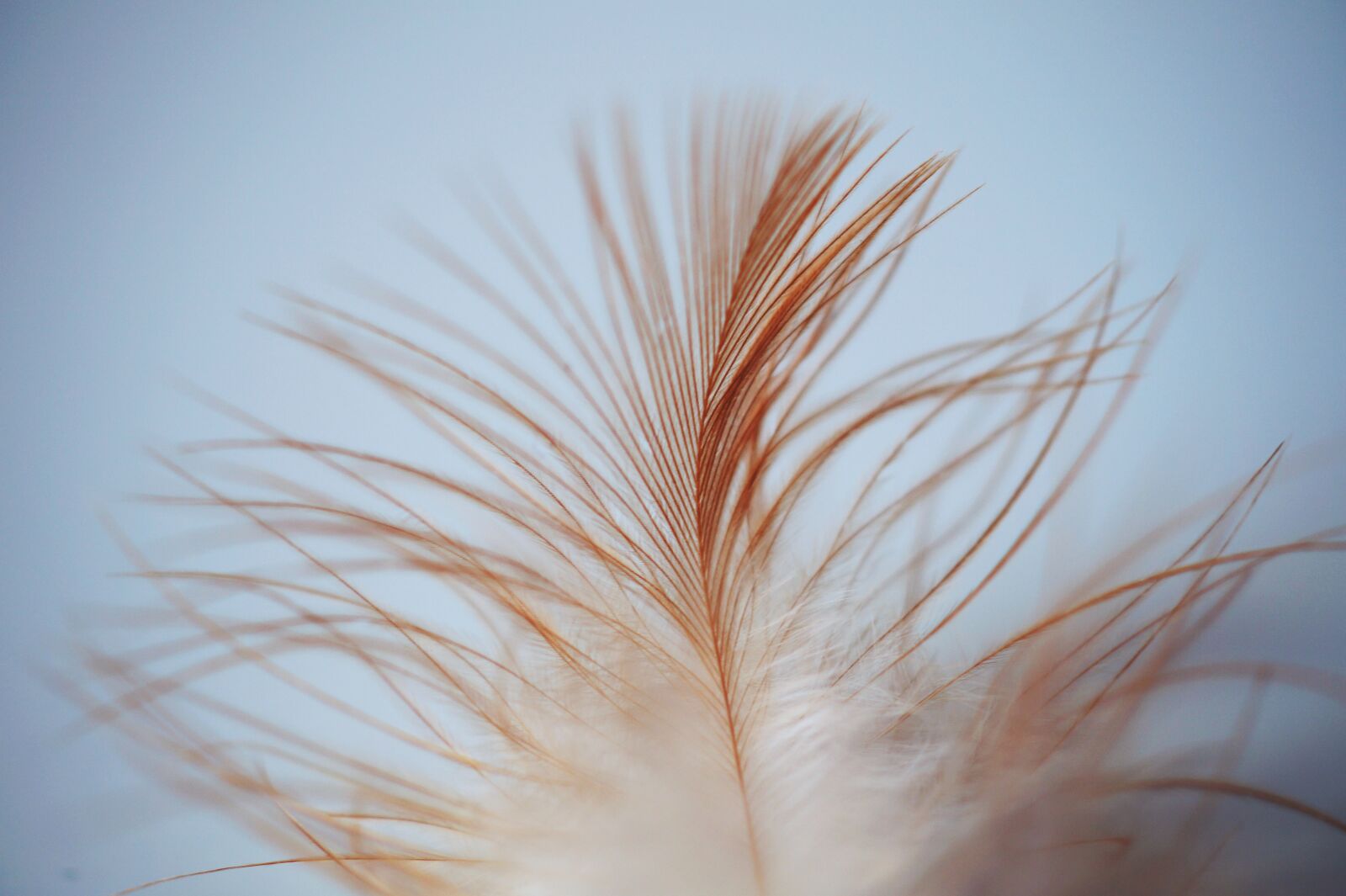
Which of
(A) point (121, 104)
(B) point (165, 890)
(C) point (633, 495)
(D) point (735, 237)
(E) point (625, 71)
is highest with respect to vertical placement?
(A) point (121, 104)

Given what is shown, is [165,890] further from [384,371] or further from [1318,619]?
[1318,619]

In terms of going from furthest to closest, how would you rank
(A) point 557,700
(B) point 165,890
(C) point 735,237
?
(B) point 165,890
(A) point 557,700
(C) point 735,237

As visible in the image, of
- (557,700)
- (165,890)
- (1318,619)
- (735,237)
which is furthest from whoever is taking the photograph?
(165,890)

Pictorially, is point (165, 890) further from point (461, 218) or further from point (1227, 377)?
point (1227, 377)

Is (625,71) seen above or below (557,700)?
above

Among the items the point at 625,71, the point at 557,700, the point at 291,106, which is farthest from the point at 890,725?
the point at 291,106

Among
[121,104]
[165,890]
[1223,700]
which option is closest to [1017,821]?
[1223,700]

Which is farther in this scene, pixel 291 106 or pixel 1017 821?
pixel 291 106
